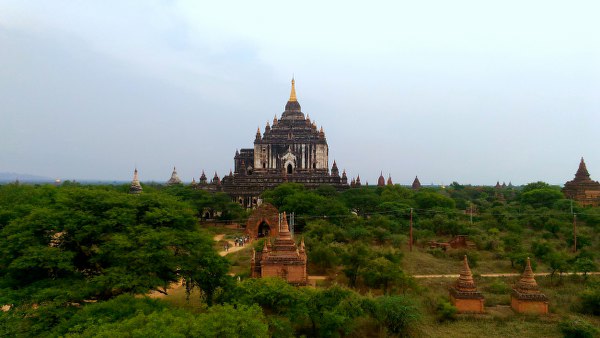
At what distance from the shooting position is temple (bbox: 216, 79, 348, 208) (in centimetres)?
5178

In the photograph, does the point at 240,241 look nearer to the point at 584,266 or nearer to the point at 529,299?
the point at 529,299

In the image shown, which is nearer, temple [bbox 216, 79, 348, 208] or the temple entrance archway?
the temple entrance archway

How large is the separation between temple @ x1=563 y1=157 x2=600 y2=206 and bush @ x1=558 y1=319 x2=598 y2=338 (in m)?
45.4

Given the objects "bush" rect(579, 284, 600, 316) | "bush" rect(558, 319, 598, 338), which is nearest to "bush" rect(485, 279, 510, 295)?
"bush" rect(579, 284, 600, 316)

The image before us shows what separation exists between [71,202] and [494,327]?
17910mm

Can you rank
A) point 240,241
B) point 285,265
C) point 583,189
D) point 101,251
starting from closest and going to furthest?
point 101,251
point 285,265
point 240,241
point 583,189

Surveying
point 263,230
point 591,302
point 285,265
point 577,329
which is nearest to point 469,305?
point 577,329

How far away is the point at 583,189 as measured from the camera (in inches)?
2127

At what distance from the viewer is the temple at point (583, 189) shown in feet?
174

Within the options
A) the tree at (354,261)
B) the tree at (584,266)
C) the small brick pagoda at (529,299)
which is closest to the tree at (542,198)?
the tree at (584,266)

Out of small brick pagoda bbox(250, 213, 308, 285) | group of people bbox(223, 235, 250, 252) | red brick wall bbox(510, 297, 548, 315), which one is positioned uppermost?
small brick pagoda bbox(250, 213, 308, 285)

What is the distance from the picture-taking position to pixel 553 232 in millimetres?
35781

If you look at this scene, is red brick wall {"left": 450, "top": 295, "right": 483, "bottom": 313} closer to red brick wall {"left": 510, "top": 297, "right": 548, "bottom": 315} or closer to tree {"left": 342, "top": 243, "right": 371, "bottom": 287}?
red brick wall {"left": 510, "top": 297, "right": 548, "bottom": 315}

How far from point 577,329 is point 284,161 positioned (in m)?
44.7
